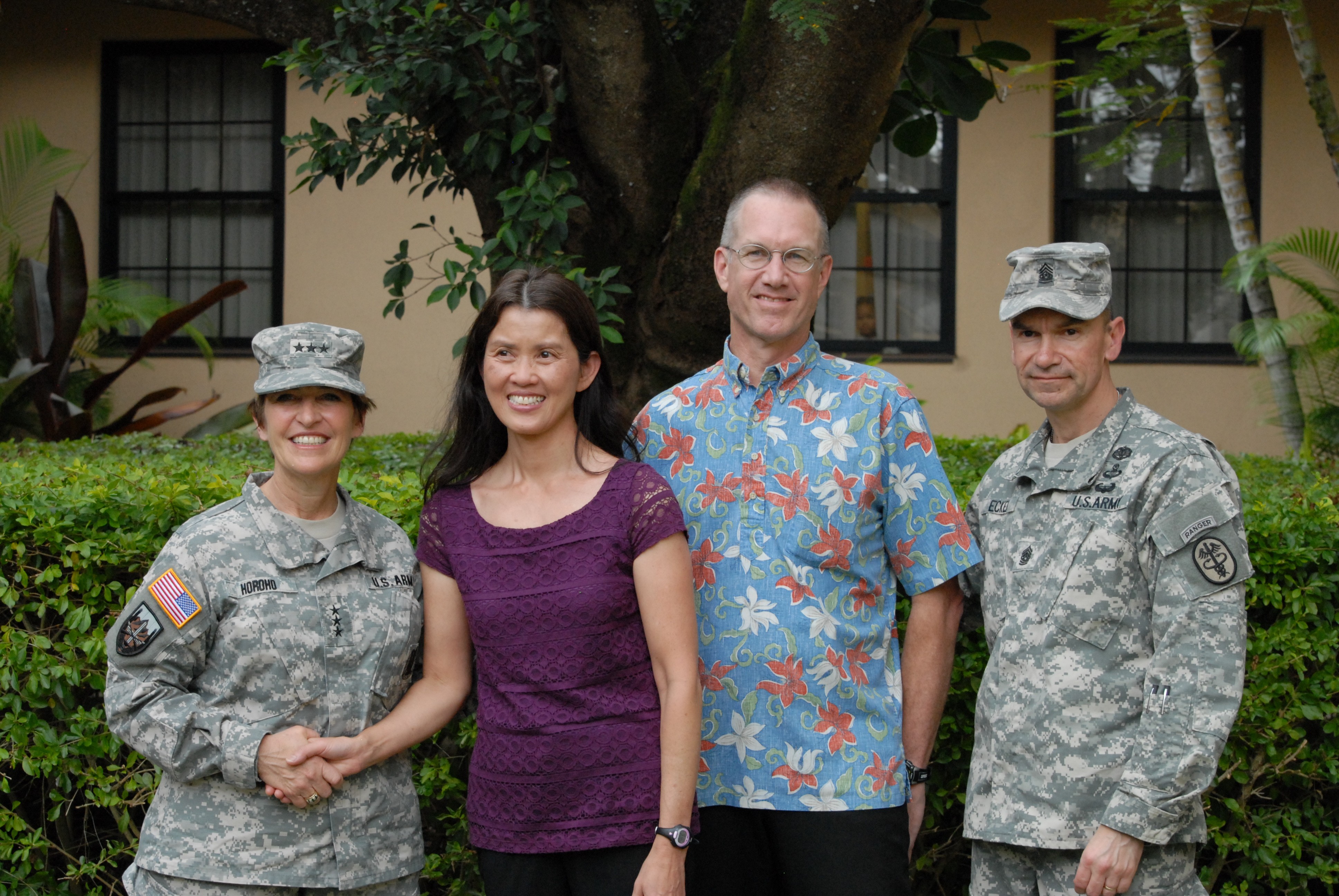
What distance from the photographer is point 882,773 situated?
2.32 meters

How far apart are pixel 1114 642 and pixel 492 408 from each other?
1.24 meters

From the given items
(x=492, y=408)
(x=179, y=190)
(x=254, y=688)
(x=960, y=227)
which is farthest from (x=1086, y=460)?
(x=179, y=190)

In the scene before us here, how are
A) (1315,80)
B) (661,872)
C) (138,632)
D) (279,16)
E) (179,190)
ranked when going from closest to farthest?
(661,872) → (138,632) → (279,16) → (1315,80) → (179,190)

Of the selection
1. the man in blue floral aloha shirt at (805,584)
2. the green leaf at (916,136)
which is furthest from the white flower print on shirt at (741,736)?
the green leaf at (916,136)

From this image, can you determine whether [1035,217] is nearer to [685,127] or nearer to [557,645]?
[685,127]

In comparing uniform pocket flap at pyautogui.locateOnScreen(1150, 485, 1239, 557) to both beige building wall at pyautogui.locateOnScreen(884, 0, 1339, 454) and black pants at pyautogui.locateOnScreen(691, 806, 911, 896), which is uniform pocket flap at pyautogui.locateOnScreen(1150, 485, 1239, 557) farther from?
beige building wall at pyautogui.locateOnScreen(884, 0, 1339, 454)

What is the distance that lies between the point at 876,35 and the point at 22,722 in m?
2.74

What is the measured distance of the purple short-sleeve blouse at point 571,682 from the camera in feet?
7.02

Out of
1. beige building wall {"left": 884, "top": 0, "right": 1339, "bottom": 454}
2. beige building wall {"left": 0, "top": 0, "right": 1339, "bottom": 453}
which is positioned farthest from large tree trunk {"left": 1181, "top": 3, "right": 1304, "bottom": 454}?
beige building wall {"left": 884, "top": 0, "right": 1339, "bottom": 454}

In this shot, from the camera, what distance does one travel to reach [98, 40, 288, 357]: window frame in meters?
8.96

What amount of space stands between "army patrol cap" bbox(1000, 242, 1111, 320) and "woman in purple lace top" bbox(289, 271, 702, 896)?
806 millimetres

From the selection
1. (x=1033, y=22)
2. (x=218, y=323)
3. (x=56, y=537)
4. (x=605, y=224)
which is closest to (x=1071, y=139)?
(x=1033, y=22)

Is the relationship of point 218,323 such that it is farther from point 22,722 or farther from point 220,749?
point 220,749

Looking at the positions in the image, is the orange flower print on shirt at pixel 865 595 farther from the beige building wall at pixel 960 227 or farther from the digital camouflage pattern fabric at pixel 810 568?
the beige building wall at pixel 960 227
